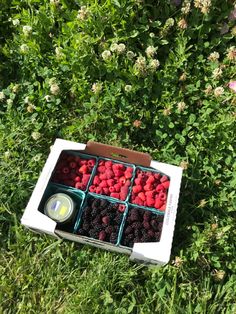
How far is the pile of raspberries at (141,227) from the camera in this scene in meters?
2.22

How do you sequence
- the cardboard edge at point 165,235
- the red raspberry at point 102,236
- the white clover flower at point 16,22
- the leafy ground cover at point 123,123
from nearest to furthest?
the cardboard edge at point 165,235 → the red raspberry at point 102,236 → the leafy ground cover at point 123,123 → the white clover flower at point 16,22

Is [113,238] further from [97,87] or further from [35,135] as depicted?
[97,87]

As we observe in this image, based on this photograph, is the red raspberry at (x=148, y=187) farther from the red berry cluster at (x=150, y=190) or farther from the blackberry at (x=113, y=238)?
the blackberry at (x=113, y=238)

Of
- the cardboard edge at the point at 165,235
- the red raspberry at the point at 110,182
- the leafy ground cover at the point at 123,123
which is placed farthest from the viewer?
the red raspberry at the point at 110,182

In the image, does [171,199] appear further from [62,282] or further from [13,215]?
[13,215]

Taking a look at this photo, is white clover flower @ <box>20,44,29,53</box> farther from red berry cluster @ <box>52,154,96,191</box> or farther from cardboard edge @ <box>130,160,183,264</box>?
cardboard edge @ <box>130,160,183,264</box>

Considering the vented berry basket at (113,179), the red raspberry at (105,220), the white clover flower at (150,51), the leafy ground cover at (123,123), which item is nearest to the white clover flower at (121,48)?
the leafy ground cover at (123,123)

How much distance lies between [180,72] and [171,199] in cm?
96

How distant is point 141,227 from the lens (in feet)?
7.45

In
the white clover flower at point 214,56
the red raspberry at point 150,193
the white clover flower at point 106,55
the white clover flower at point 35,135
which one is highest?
the white clover flower at point 106,55

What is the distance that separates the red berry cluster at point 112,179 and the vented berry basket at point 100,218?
47 mm

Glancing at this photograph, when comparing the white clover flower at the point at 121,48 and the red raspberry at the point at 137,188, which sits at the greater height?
the white clover flower at the point at 121,48

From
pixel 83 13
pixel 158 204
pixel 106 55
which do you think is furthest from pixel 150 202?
pixel 83 13

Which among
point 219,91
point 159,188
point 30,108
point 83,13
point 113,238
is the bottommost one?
point 113,238
